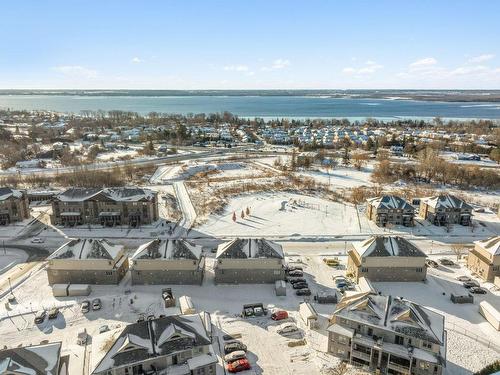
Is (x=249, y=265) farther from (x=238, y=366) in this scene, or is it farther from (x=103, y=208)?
(x=103, y=208)

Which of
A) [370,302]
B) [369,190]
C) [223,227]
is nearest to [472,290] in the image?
[370,302]

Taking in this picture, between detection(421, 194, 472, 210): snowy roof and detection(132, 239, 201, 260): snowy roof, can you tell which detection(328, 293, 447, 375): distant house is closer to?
Result: detection(132, 239, 201, 260): snowy roof

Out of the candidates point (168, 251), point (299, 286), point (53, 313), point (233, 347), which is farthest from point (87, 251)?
point (299, 286)

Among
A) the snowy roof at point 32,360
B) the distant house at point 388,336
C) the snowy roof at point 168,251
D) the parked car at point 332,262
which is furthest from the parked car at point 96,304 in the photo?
the parked car at point 332,262

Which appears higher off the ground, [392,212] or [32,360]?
[32,360]

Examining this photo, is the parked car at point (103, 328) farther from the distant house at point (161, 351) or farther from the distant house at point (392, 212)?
the distant house at point (392, 212)

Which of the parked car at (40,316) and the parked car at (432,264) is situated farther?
the parked car at (432,264)
